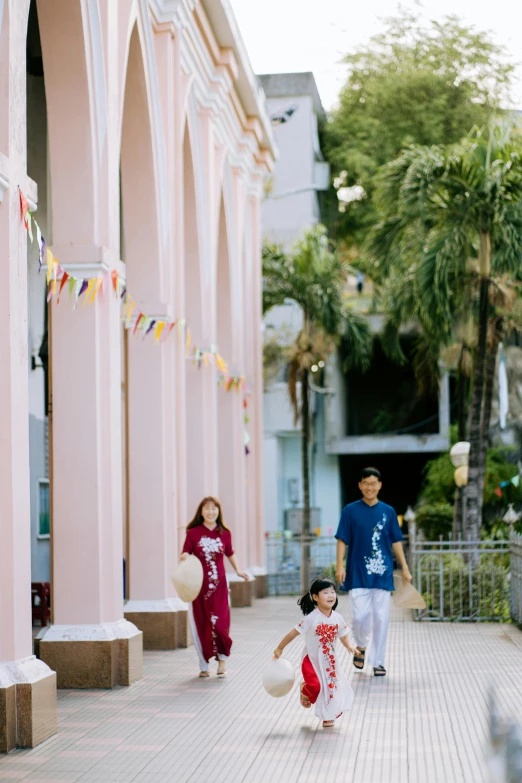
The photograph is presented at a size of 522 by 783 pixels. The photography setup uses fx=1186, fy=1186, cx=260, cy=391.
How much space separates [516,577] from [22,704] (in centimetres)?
837

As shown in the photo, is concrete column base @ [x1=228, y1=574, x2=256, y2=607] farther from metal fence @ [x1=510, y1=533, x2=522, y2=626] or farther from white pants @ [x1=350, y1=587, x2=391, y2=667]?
white pants @ [x1=350, y1=587, x2=391, y2=667]

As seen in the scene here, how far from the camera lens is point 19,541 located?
7273 millimetres

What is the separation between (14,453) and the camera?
7.27 meters

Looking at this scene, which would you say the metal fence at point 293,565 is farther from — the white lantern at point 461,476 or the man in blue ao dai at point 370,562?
the man in blue ao dai at point 370,562

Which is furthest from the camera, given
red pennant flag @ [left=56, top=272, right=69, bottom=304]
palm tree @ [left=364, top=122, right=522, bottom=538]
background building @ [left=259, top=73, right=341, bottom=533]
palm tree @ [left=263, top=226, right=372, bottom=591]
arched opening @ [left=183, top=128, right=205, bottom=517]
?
background building @ [left=259, top=73, right=341, bottom=533]

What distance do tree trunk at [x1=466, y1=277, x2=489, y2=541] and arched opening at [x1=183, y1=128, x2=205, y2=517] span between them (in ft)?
14.9

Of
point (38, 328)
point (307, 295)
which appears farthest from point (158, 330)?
point (307, 295)

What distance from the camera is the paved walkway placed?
6480 mm

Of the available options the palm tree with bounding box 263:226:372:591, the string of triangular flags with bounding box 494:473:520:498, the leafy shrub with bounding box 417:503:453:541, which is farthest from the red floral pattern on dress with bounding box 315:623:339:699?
the leafy shrub with bounding box 417:503:453:541

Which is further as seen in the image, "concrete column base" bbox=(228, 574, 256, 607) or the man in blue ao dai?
"concrete column base" bbox=(228, 574, 256, 607)

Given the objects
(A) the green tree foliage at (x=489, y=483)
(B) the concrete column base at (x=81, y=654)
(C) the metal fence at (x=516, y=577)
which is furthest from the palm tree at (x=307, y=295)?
(B) the concrete column base at (x=81, y=654)

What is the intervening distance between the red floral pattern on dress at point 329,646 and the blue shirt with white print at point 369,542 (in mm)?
2267

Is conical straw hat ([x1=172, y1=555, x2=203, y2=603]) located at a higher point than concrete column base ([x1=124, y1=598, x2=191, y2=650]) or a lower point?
higher

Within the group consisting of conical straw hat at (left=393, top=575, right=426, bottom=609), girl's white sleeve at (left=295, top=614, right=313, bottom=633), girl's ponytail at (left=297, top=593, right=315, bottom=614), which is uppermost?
girl's ponytail at (left=297, top=593, right=315, bottom=614)
